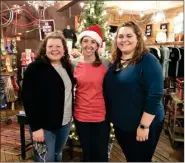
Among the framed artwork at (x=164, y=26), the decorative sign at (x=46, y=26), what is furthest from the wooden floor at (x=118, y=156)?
the framed artwork at (x=164, y=26)

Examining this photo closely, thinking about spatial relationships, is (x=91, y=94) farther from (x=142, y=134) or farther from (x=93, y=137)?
(x=142, y=134)

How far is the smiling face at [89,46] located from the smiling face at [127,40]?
297 mm

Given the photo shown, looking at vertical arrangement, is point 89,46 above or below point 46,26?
below

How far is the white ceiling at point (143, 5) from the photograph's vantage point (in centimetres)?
548

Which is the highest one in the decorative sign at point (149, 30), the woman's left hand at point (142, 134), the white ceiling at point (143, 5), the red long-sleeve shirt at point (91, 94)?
the white ceiling at point (143, 5)

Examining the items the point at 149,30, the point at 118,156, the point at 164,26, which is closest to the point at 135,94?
the point at 118,156

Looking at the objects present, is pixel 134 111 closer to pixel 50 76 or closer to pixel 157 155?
pixel 50 76

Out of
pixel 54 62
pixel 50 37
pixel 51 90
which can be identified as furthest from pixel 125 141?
pixel 50 37

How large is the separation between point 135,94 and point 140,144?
1.20 feet

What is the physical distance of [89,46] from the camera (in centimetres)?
177

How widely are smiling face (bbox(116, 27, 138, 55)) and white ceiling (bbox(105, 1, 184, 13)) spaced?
4035mm

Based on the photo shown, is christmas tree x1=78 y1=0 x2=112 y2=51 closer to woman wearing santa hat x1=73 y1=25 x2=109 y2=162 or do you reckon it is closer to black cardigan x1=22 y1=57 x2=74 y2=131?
woman wearing santa hat x1=73 y1=25 x2=109 y2=162

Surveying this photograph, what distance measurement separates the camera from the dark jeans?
66.7 inches

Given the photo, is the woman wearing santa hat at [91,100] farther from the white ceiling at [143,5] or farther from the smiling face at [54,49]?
the white ceiling at [143,5]
